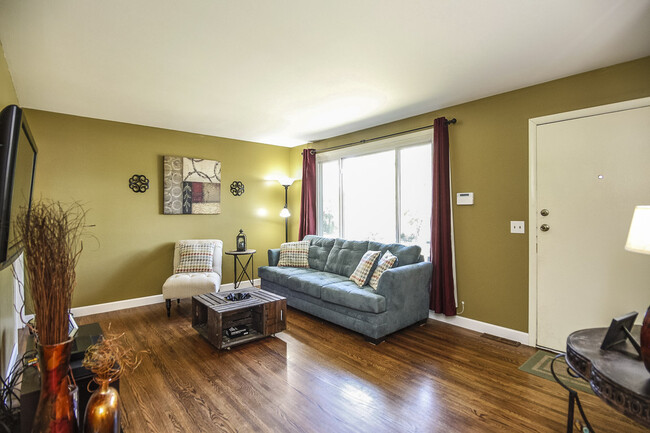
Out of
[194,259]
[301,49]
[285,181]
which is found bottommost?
[194,259]

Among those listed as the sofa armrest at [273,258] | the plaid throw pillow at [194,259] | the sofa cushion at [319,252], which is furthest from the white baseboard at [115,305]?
the sofa cushion at [319,252]

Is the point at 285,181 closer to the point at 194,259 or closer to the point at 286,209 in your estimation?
the point at 286,209

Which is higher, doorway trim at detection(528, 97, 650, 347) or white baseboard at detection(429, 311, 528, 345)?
doorway trim at detection(528, 97, 650, 347)

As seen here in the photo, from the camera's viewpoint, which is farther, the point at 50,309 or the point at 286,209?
the point at 286,209

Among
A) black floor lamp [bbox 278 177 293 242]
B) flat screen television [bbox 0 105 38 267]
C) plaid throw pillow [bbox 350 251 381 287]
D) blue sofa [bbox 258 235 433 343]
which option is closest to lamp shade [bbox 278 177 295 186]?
black floor lamp [bbox 278 177 293 242]

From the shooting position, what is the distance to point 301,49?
96.8 inches

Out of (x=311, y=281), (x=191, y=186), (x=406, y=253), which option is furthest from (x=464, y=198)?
(x=191, y=186)

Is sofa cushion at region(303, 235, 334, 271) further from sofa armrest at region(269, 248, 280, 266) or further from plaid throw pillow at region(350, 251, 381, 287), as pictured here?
Answer: plaid throw pillow at region(350, 251, 381, 287)

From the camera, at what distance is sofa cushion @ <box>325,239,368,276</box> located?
13.8 feet

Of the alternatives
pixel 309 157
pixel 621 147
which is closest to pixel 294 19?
pixel 621 147

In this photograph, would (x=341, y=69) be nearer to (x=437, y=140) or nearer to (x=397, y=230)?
(x=437, y=140)

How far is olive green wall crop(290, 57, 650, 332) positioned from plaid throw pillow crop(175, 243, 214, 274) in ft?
10.8

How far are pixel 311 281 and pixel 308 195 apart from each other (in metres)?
1.98

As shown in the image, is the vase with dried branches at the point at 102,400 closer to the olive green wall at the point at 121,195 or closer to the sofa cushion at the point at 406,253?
the sofa cushion at the point at 406,253
